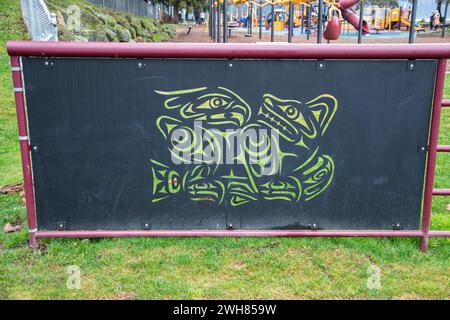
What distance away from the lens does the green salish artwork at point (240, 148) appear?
3373 millimetres

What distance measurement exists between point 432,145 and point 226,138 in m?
1.44

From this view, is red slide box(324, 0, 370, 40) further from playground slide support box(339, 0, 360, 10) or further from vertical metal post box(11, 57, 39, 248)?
vertical metal post box(11, 57, 39, 248)

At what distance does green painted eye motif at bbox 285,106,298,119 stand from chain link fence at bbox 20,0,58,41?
5.66 m

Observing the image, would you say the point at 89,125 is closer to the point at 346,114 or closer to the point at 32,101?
the point at 32,101

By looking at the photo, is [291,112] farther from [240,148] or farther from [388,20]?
[388,20]

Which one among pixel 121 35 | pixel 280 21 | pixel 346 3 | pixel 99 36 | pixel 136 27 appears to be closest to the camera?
pixel 99 36

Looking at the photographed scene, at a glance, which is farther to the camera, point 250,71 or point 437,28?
point 437,28

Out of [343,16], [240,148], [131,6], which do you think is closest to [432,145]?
[240,148]

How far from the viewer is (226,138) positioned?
135 inches

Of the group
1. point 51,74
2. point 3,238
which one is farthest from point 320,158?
point 3,238

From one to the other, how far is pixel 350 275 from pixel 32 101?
7.94 ft
